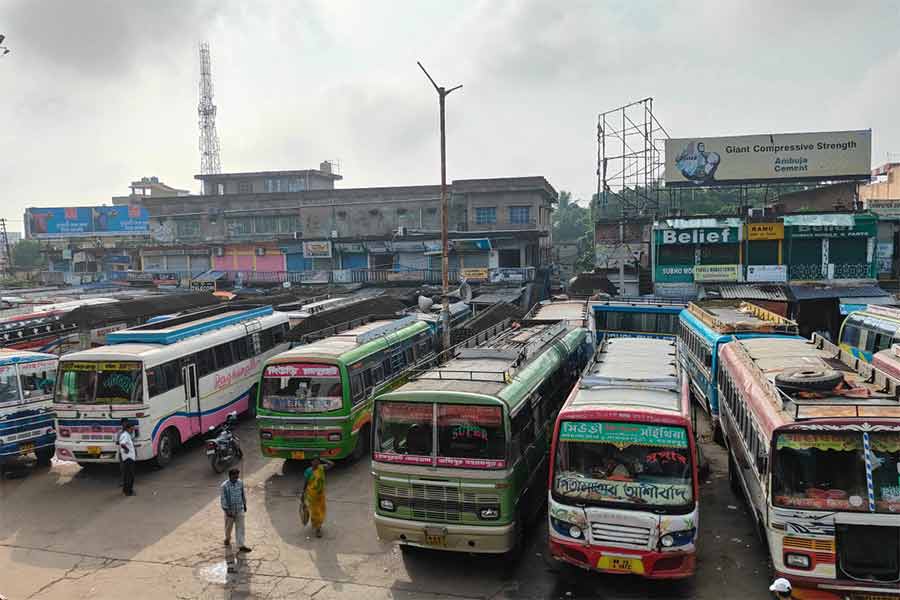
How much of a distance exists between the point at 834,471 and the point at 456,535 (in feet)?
15.2

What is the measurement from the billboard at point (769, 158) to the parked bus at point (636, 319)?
15165mm

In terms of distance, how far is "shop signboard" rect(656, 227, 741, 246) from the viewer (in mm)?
32719

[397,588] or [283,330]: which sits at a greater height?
[283,330]

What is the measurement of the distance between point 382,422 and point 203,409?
317 inches

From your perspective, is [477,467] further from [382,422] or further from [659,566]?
[659,566]

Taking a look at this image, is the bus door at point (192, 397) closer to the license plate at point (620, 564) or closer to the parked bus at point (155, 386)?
the parked bus at point (155, 386)

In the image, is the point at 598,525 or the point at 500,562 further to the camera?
the point at 500,562

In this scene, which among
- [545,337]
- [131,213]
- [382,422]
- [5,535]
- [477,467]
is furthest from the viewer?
[131,213]

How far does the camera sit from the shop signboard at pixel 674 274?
33250 mm

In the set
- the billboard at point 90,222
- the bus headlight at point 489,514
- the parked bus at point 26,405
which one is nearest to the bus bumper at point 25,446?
the parked bus at point 26,405

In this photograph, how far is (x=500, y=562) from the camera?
9.68m

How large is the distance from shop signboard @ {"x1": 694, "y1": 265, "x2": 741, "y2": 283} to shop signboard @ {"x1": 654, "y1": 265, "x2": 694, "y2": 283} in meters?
0.46

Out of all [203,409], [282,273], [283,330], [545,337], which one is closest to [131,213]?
[282,273]

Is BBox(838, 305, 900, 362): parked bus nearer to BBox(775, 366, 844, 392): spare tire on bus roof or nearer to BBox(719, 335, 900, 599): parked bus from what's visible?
BBox(775, 366, 844, 392): spare tire on bus roof
